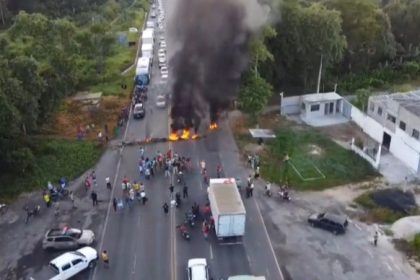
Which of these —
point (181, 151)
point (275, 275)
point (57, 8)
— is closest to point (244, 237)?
point (275, 275)

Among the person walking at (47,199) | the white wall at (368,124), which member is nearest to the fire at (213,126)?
the white wall at (368,124)

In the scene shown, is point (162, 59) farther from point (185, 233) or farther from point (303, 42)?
point (185, 233)

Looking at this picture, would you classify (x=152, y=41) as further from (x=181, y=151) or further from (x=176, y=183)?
(x=176, y=183)

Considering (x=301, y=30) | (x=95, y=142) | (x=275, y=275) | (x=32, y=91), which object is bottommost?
(x=275, y=275)

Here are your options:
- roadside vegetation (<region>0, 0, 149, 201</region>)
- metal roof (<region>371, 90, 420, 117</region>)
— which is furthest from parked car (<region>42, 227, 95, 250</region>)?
metal roof (<region>371, 90, 420, 117</region>)

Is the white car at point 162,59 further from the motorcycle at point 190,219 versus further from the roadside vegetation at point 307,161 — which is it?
the motorcycle at point 190,219

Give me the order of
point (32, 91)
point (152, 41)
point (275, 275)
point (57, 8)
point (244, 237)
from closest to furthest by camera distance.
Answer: point (275, 275), point (244, 237), point (32, 91), point (152, 41), point (57, 8)

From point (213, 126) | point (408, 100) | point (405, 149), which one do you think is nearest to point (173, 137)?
point (213, 126)

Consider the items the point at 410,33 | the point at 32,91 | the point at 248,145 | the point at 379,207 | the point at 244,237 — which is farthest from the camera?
the point at 410,33
